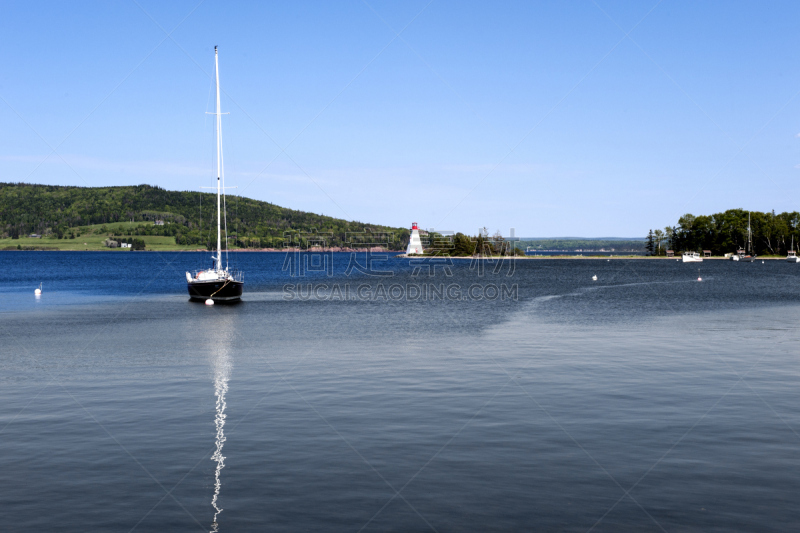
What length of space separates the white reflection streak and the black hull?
2659 cm

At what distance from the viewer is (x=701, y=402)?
21.9m

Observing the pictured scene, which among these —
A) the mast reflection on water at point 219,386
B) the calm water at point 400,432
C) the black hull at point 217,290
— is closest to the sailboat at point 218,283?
the black hull at point 217,290

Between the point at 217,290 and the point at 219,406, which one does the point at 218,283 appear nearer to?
the point at 217,290

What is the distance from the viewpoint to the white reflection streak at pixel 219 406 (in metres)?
13.2

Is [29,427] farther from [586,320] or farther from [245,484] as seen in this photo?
[586,320]

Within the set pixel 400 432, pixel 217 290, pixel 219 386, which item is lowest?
pixel 219 386

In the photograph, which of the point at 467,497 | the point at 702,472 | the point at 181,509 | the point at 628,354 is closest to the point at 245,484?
the point at 181,509

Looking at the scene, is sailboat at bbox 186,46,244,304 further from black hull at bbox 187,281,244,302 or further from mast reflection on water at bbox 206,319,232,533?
mast reflection on water at bbox 206,319,232,533

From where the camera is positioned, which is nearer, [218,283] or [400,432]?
[400,432]

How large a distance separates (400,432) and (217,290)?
4937 centimetres

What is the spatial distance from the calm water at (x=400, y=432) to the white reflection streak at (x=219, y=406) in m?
0.08

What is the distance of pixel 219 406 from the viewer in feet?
69.8

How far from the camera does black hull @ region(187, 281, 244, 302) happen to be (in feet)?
210

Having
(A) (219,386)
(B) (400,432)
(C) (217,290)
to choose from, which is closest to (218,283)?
(C) (217,290)
